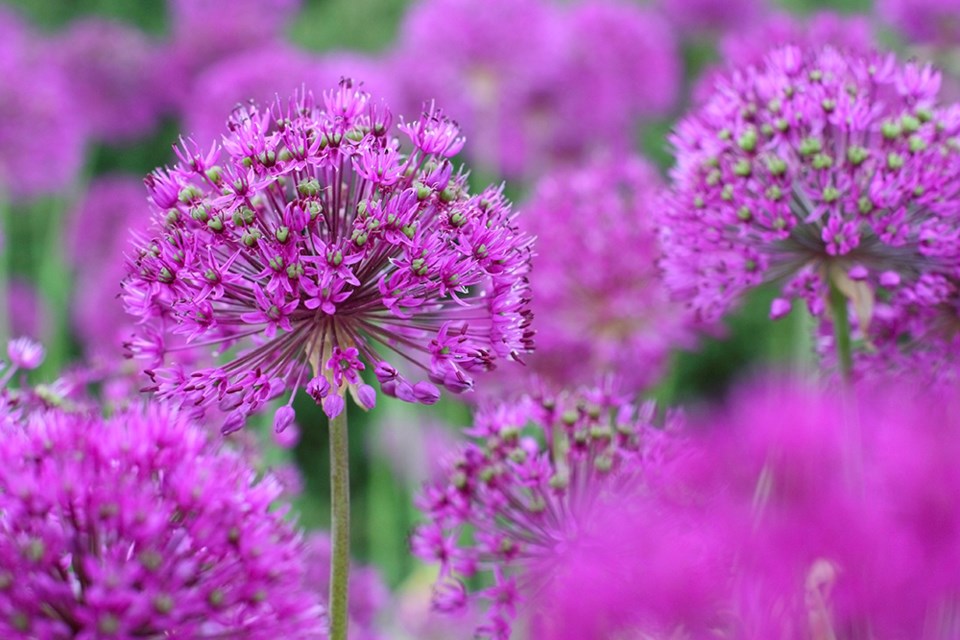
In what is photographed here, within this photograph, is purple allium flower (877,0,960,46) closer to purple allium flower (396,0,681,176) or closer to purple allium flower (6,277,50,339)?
purple allium flower (396,0,681,176)

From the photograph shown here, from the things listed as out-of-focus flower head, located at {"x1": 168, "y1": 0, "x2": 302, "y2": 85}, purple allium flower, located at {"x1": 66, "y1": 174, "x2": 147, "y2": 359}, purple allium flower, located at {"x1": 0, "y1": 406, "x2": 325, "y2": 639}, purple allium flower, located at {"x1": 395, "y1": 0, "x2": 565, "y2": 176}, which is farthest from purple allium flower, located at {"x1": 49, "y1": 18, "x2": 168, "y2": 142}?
purple allium flower, located at {"x1": 0, "y1": 406, "x2": 325, "y2": 639}

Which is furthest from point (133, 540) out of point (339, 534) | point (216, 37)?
point (216, 37)

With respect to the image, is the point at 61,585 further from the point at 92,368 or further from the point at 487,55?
the point at 487,55

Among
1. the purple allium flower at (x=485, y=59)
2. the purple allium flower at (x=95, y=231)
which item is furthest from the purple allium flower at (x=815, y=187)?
the purple allium flower at (x=95, y=231)

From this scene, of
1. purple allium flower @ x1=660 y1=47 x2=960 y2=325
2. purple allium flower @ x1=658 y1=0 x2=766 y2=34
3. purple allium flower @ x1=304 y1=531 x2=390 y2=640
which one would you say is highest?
purple allium flower @ x1=658 y1=0 x2=766 y2=34

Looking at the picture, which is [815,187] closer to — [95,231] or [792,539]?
[792,539]

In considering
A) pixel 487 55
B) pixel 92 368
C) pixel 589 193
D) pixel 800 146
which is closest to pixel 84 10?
pixel 487 55
